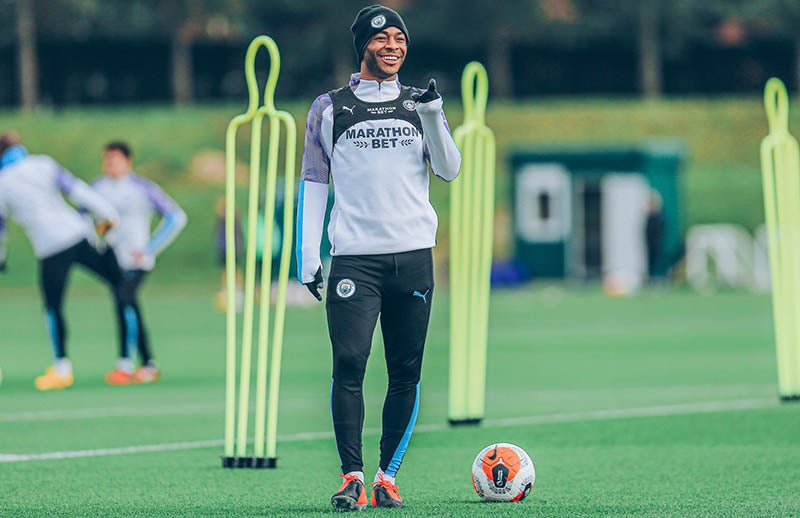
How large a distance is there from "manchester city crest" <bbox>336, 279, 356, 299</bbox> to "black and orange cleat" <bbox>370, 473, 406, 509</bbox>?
856mm

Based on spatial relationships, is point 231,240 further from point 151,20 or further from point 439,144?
point 151,20

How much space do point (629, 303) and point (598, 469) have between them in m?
20.5

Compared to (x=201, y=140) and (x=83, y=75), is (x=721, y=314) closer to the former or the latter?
(x=201, y=140)

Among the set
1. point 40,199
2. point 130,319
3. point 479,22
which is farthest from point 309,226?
point 479,22

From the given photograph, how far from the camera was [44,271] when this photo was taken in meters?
14.1

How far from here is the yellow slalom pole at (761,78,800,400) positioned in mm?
11828

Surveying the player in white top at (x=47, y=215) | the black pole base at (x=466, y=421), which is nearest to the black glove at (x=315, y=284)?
the black pole base at (x=466, y=421)

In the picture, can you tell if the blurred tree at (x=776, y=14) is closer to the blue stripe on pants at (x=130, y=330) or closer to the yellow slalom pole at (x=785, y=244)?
the blue stripe on pants at (x=130, y=330)

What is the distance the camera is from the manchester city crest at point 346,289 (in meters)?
7.19

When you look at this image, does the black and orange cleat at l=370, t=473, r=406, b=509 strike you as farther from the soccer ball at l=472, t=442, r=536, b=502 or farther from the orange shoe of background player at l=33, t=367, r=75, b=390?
the orange shoe of background player at l=33, t=367, r=75, b=390

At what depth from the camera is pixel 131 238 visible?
15.0 metres

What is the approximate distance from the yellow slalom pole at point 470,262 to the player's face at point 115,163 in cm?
469

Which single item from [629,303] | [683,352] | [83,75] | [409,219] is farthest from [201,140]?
[409,219]

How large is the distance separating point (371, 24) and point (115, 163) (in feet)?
26.2
